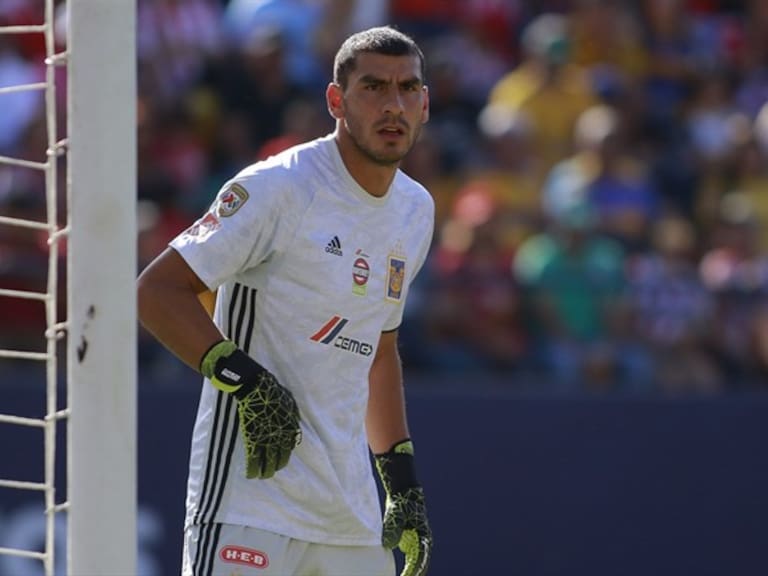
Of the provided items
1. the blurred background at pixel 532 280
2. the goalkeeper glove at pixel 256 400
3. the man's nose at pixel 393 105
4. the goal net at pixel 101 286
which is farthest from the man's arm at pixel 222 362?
the blurred background at pixel 532 280

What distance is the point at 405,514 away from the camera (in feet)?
16.3

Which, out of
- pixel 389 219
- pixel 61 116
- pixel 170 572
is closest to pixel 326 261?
pixel 389 219

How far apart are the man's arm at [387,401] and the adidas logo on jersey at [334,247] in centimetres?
57

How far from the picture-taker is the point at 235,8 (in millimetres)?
11586

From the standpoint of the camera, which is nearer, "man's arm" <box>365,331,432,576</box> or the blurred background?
"man's arm" <box>365,331,432,576</box>

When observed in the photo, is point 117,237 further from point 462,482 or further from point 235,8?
point 235,8

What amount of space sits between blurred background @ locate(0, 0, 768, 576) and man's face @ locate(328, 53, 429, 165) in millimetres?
4050

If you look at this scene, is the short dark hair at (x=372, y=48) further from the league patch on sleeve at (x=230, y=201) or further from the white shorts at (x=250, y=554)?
the white shorts at (x=250, y=554)

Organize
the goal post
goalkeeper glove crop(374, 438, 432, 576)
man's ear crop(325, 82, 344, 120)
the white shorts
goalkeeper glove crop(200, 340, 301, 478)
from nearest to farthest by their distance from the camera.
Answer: the goal post
goalkeeper glove crop(200, 340, 301, 478)
the white shorts
man's ear crop(325, 82, 344, 120)
goalkeeper glove crop(374, 438, 432, 576)

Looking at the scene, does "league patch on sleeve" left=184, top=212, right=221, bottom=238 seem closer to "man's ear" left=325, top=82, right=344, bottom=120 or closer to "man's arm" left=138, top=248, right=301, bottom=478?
"man's arm" left=138, top=248, right=301, bottom=478

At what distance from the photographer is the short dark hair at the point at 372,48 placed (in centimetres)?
472

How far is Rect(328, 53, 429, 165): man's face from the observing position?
184 inches

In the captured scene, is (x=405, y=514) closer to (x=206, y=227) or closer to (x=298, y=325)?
(x=298, y=325)

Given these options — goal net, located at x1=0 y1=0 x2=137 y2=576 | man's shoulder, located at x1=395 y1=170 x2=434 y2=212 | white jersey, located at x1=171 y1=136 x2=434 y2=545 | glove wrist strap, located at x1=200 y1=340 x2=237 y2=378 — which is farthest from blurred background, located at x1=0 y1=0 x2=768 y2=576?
goal net, located at x1=0 y1=0 x2=137 y2=576
